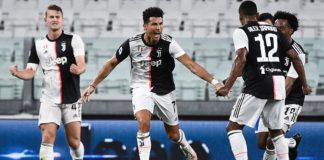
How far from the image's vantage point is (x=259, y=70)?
7.68 metres

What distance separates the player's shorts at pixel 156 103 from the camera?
8406 mm

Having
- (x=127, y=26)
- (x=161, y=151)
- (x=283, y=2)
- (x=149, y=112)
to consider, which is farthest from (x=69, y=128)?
(x=283, y=2)

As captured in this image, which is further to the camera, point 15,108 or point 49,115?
point 15,108

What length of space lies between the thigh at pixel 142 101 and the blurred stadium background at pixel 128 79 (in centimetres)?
254

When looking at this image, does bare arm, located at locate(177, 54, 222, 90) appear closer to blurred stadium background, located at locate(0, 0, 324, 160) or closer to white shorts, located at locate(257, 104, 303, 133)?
white shorts, located at locate(257, 104, 303, 133)

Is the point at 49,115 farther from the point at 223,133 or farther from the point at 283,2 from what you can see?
the point at 283,2

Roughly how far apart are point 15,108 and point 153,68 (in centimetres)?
344

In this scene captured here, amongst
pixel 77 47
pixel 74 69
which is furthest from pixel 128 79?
pixel 74 69

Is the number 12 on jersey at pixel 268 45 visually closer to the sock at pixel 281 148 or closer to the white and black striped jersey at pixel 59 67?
the sock at pixel 281 148

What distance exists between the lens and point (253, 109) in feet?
25.1

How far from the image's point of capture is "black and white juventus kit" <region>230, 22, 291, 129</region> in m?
7.63

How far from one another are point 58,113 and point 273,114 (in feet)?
7.45

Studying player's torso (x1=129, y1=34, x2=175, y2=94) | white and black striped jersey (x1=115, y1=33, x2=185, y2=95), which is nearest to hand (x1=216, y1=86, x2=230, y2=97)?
white and black striped jersey (x1=115, y1=33, x2=185, y2=95)

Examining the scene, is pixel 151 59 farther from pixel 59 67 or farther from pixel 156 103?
pixel 59 67
